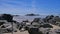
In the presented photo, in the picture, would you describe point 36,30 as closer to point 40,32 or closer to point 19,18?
point 40,32

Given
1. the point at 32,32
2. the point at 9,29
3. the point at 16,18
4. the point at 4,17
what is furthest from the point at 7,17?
the point at 32,32

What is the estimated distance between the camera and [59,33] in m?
6.46

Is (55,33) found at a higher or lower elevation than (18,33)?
higher

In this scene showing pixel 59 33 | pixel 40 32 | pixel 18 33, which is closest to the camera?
pixel 59 33

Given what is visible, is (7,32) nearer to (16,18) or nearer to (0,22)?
(0,22)

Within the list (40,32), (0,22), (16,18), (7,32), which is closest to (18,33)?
(7,32)

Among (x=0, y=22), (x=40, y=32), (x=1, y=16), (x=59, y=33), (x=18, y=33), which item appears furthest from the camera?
(x=1, y=16)

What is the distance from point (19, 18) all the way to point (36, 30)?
8.96m

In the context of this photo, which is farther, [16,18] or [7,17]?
[16,18]

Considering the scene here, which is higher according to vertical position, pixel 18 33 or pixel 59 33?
pixel 59 33

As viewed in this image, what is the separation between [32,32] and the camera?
8.45m

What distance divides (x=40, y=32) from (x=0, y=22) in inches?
242

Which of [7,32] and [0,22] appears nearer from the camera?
[7,32]

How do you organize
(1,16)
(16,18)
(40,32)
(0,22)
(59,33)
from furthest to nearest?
(16,18) → (1,16) → (0,22) → (40,32) → (59,33)
